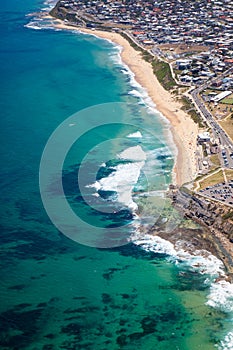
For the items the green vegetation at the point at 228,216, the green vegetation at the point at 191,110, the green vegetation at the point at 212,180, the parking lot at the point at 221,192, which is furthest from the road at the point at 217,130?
the green vegetation at the point at 228,216

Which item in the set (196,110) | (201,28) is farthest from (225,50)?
(196,110)

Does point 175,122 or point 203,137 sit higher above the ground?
point 203,137

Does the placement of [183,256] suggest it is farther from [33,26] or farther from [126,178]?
[33,26]

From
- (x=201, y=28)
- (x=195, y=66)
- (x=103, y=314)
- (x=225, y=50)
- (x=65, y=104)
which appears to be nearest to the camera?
(x=103, y=314)

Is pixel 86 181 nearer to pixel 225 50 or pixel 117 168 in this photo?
pixel 117 168

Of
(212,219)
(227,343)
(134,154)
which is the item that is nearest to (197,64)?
(134,154)

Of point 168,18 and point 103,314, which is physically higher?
point 168,18

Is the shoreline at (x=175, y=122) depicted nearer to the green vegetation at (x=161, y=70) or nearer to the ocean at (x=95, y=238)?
the green vegetation at (x=161, y=70)
